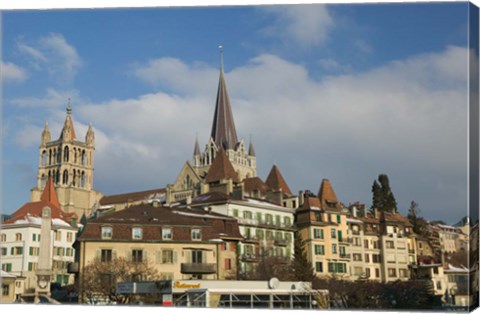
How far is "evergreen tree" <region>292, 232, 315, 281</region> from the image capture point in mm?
43938

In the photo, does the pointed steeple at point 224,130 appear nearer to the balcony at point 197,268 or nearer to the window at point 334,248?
the window at point 334,248

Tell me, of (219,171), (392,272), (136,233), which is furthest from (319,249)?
(219,171)

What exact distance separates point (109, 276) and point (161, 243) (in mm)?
4126

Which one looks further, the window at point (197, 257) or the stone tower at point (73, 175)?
the stone tower at point (73, 175)

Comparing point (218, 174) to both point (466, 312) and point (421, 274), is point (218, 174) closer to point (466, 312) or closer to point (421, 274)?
point (421, 274)

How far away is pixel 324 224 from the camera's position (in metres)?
52.6

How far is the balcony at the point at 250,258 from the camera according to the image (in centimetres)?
4722

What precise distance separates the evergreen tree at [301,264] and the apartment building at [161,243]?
3.85 m

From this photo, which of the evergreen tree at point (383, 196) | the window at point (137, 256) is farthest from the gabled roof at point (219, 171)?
the window at point (137, 256)

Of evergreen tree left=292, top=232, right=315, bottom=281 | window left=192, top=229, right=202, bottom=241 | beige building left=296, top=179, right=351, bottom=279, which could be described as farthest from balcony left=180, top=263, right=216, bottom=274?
beige building left=296, top=179, right=351, bottom=279

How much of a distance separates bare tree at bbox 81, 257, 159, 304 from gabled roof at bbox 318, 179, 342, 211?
1321cm

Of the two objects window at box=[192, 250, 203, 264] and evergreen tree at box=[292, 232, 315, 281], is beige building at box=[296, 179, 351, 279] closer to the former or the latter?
evergreen tree at box=[292, 232, 315, 281]

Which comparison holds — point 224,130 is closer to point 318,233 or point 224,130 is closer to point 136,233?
point 318,233

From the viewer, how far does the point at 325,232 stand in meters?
52.5
